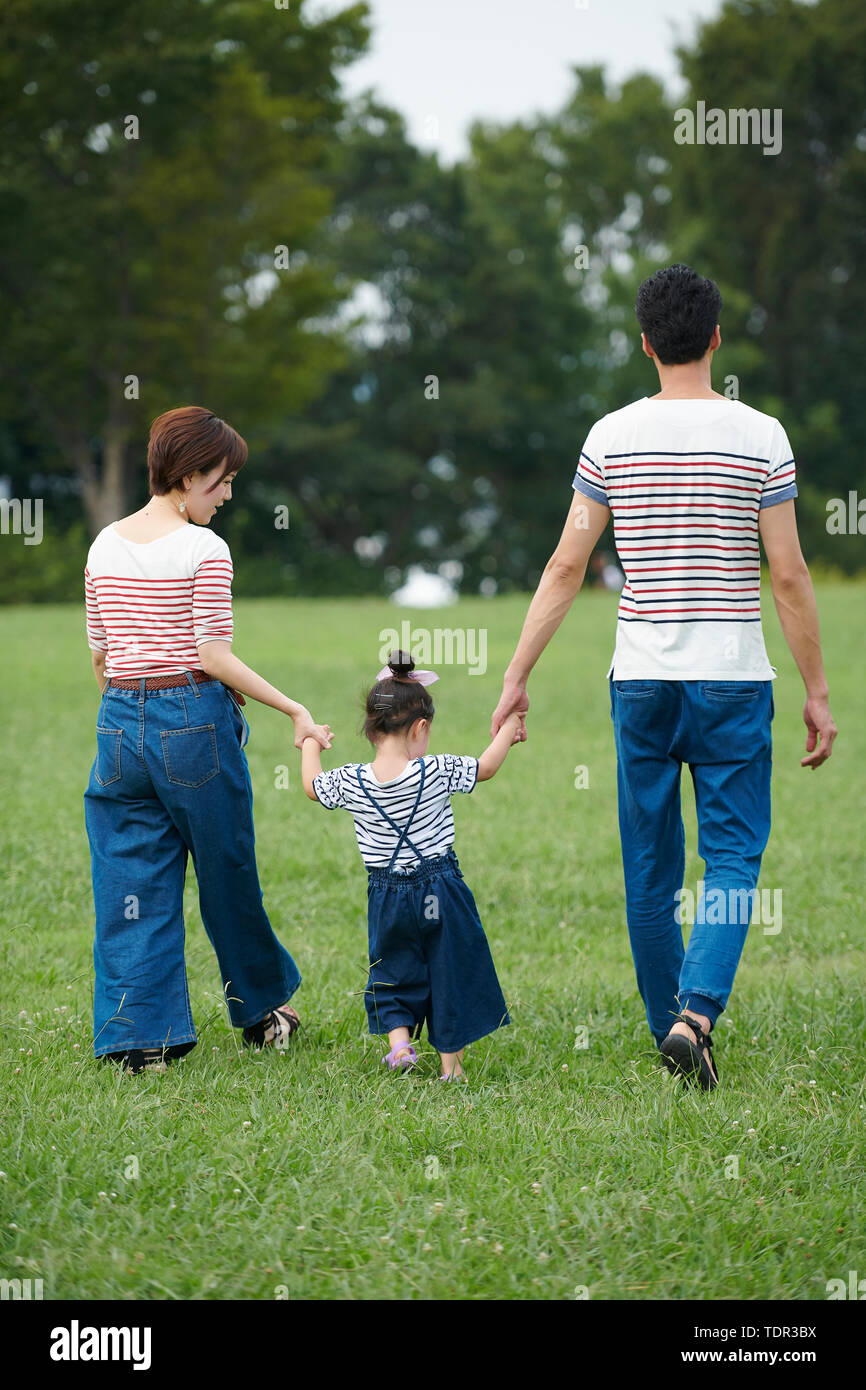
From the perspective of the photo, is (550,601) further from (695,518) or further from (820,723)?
(820,723)

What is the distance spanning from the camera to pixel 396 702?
403 centimetres

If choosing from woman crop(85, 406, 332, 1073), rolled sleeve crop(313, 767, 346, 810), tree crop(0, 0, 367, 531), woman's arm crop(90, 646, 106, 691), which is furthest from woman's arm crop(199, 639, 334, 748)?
tree crop(0, 0, 367, 531)

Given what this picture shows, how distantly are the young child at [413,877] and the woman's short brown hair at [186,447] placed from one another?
0.76 m

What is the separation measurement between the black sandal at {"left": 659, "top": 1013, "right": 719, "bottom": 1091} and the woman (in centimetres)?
127

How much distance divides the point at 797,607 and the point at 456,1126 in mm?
1660

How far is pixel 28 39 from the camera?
2683 centimetres

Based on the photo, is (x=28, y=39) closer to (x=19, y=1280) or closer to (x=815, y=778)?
(x=815, y=778)

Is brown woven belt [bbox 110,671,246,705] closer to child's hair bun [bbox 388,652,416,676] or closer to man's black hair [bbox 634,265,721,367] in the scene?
child's hair bun [bbox 388,652,416,676]

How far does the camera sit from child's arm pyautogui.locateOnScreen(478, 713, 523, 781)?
3973mm

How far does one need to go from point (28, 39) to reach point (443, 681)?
61.8 feet

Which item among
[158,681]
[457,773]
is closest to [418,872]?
[457,773]

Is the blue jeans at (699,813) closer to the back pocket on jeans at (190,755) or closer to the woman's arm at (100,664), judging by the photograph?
the back pocket on jeans at (190,755)

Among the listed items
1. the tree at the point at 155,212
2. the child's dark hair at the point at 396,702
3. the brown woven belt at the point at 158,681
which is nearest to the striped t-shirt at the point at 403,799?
the child's dark hair at the point at 396,702
